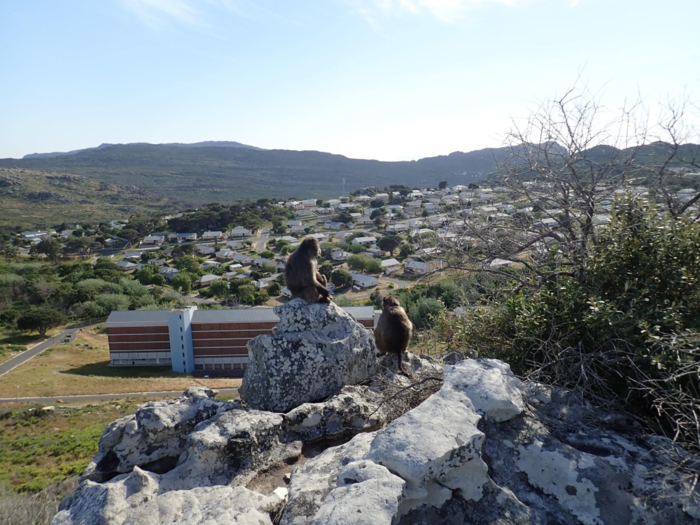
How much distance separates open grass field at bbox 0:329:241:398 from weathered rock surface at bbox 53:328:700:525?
62.0ft

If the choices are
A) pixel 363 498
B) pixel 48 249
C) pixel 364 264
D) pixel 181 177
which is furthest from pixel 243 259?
pixel 181 177

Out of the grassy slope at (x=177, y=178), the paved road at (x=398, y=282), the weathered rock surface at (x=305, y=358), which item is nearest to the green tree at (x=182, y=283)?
the paved road at (x=398, y=282)

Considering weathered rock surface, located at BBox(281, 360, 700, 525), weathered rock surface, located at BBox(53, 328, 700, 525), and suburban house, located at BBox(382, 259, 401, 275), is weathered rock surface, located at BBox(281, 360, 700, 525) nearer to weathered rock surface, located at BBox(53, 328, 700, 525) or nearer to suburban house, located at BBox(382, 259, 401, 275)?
weathered rock surface, located at BBox(53, 328, 700, 525)

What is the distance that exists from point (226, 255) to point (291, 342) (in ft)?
177

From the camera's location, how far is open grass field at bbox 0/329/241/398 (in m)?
22.4

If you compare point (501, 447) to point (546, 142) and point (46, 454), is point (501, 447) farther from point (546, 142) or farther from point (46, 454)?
point (46, 454)

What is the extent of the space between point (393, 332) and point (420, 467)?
3009mm

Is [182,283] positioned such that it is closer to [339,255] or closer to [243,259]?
[243,259]

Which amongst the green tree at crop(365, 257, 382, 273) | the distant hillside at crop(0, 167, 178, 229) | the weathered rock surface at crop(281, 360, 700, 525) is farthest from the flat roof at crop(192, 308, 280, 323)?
the distant hillside at crop(0, 167, 178, 229)

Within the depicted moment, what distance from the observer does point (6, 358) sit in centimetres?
2739

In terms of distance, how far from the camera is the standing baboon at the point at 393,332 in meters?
5.65

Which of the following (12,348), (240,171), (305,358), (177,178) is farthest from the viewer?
(240,171)

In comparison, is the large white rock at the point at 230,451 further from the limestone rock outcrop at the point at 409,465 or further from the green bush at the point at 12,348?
the green bush at the point at 12,348

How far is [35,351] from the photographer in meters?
29.1
